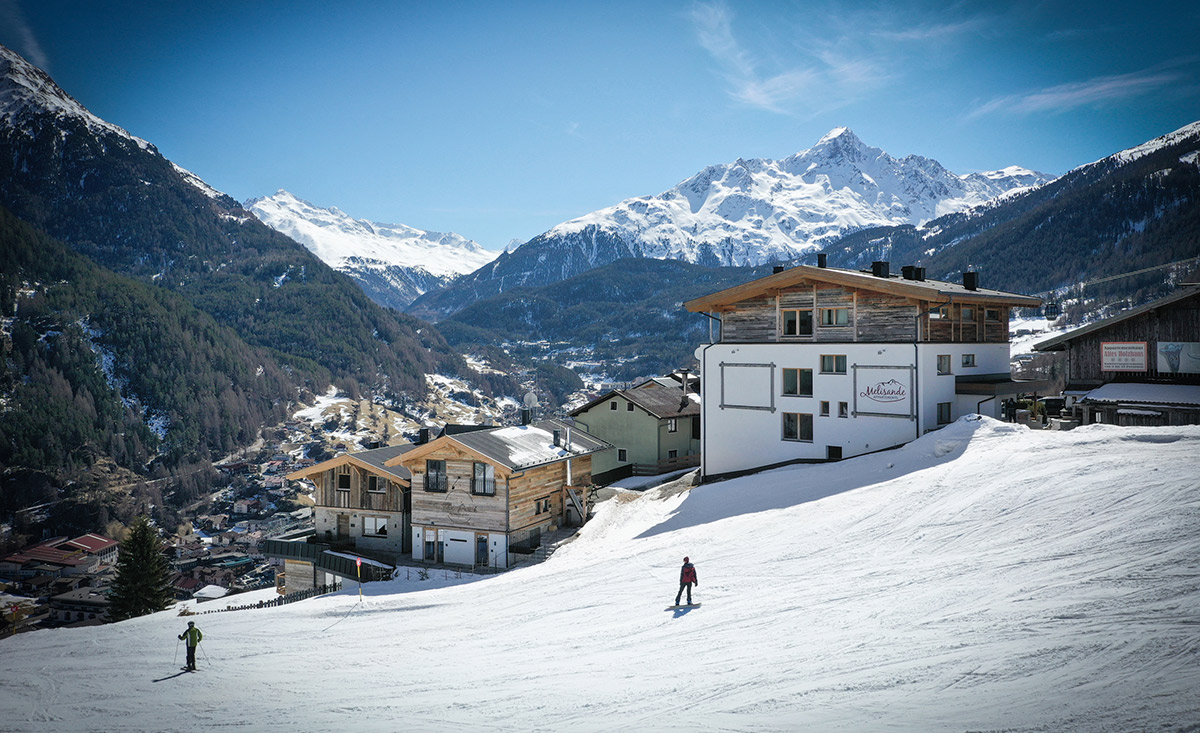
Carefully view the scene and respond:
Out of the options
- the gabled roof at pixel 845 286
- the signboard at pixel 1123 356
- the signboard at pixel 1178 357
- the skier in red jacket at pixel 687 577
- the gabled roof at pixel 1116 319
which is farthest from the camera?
the gabled roof at pixel 845 286

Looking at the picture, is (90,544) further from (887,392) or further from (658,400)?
(887,392)

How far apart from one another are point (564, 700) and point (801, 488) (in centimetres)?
1578

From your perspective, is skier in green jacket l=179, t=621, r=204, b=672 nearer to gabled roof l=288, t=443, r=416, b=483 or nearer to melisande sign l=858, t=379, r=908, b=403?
gabled roof l=288, t=443, r=416, b=483

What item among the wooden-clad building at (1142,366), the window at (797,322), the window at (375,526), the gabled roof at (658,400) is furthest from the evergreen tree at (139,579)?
the wooden-clad building at (1142,366)

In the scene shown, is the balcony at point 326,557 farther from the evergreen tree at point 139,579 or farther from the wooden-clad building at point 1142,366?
the wooden-clad building at point 1142,366

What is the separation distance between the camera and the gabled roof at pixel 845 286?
90.1 feet

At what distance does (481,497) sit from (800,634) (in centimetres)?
1818

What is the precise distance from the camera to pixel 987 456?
2147 centimetres

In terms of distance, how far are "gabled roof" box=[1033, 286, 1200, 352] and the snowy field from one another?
7662mm

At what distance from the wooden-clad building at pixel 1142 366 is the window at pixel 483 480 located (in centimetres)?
2322

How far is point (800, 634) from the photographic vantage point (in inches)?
498

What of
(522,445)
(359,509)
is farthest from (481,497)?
(359,509)

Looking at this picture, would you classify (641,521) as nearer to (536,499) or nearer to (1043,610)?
(536,499)

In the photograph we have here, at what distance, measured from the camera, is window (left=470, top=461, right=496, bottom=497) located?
28.5 m
